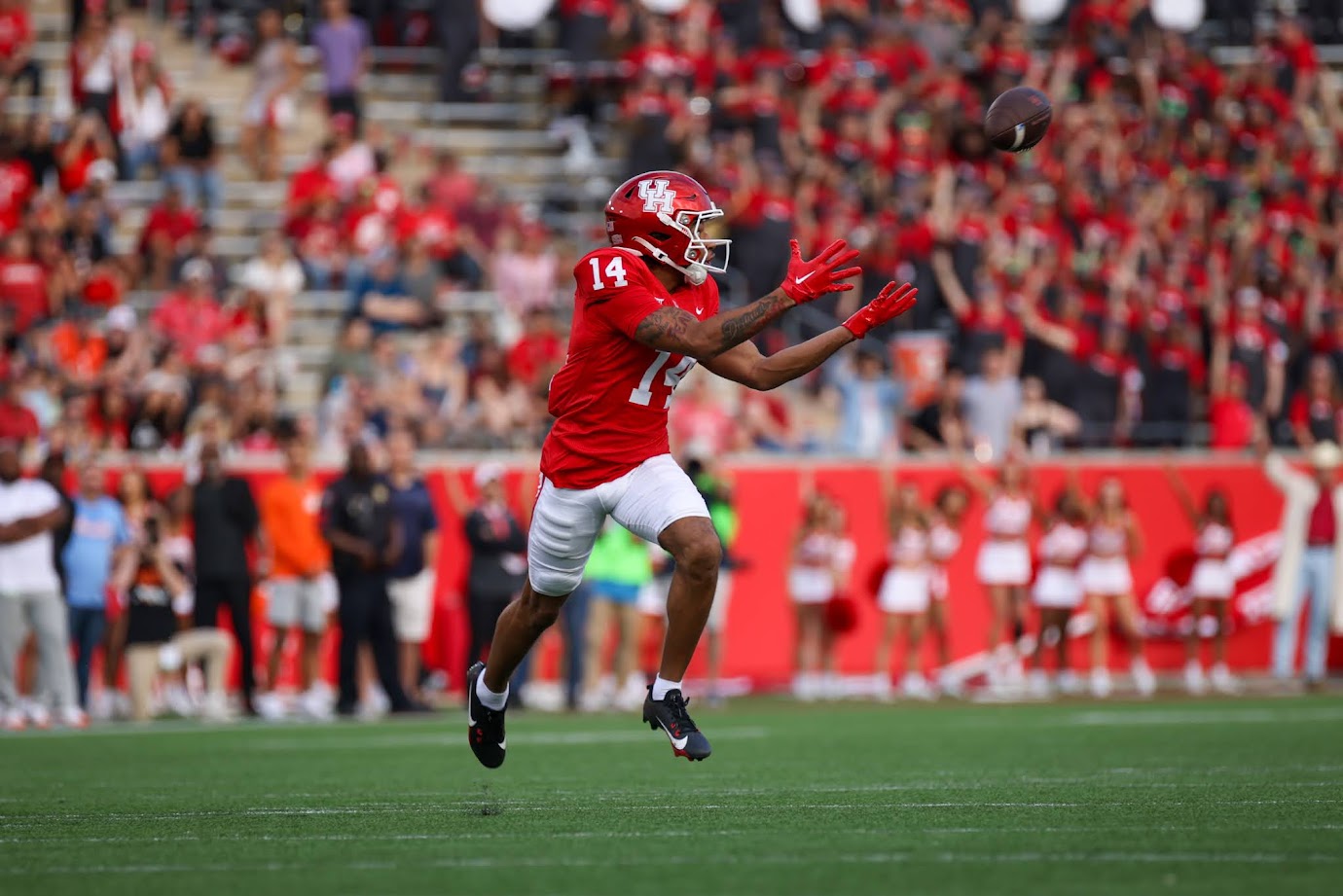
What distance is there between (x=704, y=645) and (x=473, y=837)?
36.7 feet

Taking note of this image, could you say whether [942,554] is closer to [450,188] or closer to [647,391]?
[450,188]

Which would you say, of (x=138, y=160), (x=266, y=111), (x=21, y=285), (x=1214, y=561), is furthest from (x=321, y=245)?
(x=1214, y=561)

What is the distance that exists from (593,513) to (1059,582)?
33.3ft

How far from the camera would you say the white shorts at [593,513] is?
24.0 ft

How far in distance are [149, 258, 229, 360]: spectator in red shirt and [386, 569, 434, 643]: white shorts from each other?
292 cm

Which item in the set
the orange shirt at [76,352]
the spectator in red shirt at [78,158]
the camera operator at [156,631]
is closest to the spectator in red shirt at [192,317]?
the orange shirt at [76,352]

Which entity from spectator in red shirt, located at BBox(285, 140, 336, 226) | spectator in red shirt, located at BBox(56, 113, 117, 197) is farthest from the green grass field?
spectator in red shirt, located at BBox(56, 113, 117, 197)

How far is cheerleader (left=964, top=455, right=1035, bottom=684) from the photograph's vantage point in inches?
668

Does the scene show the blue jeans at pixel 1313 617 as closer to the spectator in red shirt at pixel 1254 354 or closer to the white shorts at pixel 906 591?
the spectator in red shirt at pixel 1254 354

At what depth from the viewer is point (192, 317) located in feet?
54.7

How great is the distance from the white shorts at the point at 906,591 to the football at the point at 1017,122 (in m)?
8.65

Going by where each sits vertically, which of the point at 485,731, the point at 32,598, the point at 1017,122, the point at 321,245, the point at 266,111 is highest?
the point at 266,111

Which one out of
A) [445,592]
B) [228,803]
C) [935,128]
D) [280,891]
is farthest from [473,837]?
[935,128]

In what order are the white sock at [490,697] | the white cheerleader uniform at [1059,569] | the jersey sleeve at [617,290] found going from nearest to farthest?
1. the jersey sleeve at [617,290]
2. the white sock at [490,697]
3. the white cheerleader uniform at [1059,569]
